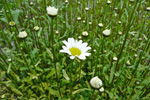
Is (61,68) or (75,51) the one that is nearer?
(75,51)

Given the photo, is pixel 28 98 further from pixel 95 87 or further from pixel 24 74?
pixel 95 87

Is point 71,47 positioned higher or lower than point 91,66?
higher

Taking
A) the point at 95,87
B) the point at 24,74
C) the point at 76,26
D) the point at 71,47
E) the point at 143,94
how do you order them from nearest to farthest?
1. the point at 95,87
2. the point at 71,47
3. the point at 143,94
4. the point at 24,74
5. the point at 76,26

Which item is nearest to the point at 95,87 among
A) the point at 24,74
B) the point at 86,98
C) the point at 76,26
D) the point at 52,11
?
the point at 52,11

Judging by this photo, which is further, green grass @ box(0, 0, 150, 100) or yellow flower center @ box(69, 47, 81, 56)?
green grass @ box(0, 0, 150, 100)

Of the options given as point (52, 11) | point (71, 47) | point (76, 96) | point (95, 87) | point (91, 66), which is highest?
point (52, 11)

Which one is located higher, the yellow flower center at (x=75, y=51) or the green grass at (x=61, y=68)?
the yellow flower center at (x=75, y=51)

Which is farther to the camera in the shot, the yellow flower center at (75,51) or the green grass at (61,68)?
the green grass at (61,68)

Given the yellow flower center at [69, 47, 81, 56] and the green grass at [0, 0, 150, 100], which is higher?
the yellow flower center at [69, 47, 81, 56]

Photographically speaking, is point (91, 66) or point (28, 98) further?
point (91, 66)

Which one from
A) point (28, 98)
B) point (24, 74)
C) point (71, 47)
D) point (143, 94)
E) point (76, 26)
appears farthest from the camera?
point (76, 26)

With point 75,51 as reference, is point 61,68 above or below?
below
